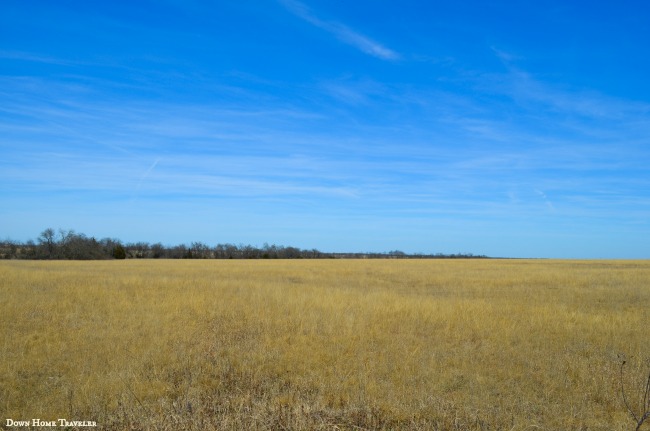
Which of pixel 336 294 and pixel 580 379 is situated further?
pixel 336 294

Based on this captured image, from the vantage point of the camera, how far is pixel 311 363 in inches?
367

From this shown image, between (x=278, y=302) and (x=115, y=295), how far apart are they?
20.5 ft

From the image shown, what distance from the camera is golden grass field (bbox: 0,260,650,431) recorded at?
6430 mm

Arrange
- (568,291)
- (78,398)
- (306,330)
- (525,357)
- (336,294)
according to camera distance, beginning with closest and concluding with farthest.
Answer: (78,398), (525,357), (306,330), (336,294), (568,291)

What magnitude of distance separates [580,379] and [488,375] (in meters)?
1.64

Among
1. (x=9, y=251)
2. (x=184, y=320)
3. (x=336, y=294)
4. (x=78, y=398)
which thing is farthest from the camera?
(x=9, y=251)

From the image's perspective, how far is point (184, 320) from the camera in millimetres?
13164

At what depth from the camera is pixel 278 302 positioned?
53.9 feet

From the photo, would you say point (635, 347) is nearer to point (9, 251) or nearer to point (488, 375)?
point (488, 375)

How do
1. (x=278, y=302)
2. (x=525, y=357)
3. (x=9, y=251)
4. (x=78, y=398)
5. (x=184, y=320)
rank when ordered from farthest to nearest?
(x=9, y=251)
(x=278, y=302)
(x=184, y=320)
(x=525, y=357)
(x=78, y=398)

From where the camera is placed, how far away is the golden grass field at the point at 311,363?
253 inches

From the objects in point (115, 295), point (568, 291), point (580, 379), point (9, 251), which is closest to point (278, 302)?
point (115, 295)

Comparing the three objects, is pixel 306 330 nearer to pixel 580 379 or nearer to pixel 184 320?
pixel 184 320

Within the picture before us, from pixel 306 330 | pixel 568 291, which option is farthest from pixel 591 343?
pixel 568 291
